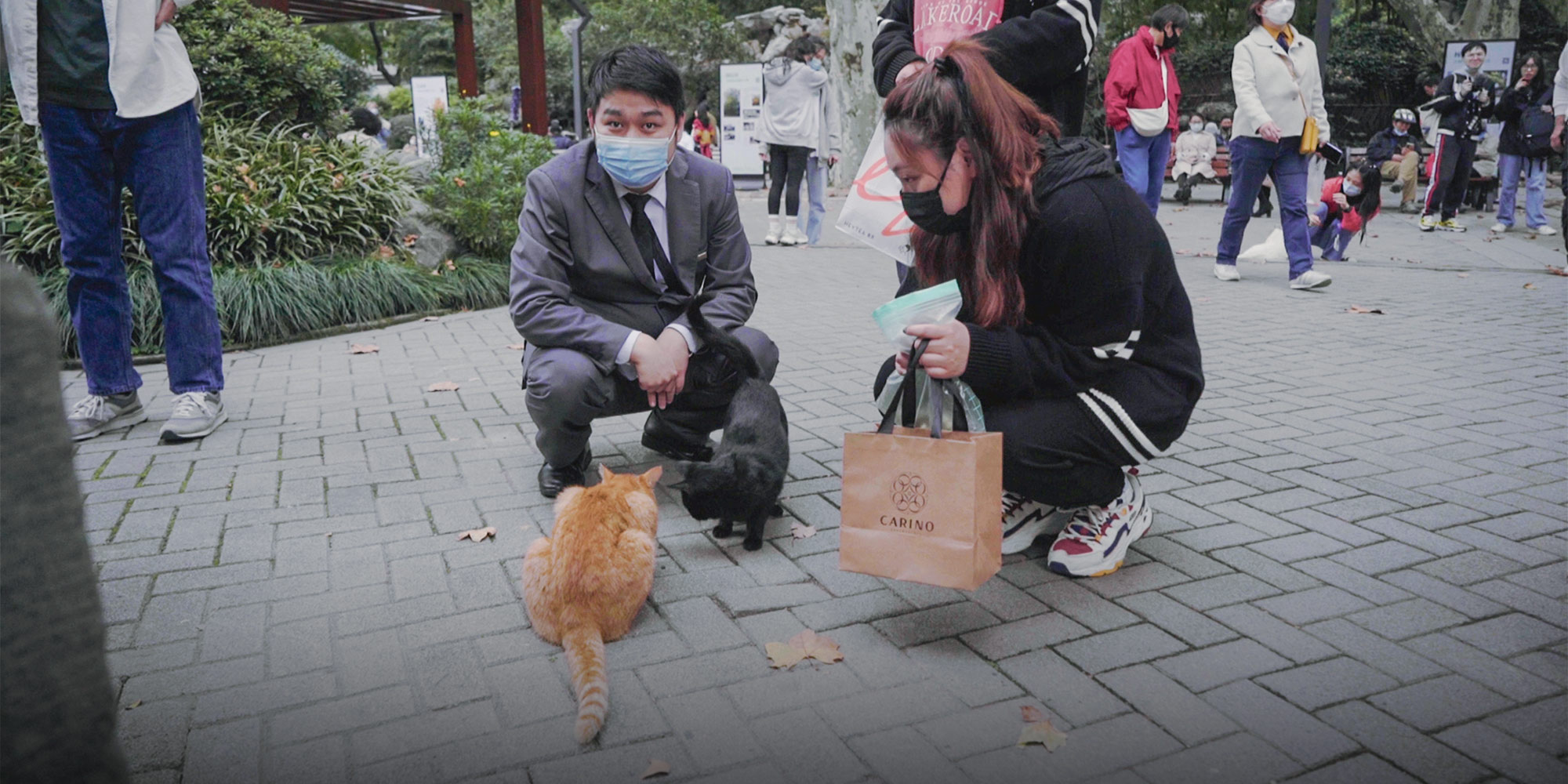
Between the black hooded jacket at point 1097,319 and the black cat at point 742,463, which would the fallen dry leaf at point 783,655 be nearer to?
the black cat at point 742,463

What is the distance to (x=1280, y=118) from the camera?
24.6 feet

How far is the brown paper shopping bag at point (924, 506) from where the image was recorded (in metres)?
2.41

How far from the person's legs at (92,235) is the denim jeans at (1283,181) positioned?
692 centimetres

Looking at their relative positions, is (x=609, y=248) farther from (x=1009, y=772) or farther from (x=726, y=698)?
(x=1009, y=772)

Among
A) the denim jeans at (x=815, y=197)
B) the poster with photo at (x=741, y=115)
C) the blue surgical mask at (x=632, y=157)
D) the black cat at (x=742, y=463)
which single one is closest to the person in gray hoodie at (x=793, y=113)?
the denim jeans at (x=815, y=197)

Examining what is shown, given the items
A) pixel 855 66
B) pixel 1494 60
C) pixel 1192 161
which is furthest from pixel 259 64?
pixel 1494 60

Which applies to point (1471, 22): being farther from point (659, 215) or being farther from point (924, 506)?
point (924, 506)

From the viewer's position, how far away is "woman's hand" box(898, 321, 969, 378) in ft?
8.52

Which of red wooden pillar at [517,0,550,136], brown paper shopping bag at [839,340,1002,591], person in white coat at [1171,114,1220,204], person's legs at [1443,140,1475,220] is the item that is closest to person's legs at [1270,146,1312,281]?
person's legs at [1443,140,1475,220]

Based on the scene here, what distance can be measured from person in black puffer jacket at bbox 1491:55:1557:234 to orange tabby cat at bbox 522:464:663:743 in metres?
11.6

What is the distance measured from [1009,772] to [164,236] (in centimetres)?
400

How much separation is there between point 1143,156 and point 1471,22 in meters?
15.0

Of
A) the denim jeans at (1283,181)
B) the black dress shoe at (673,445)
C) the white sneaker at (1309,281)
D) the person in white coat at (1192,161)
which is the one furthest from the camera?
the person in white coat at (1192,161)

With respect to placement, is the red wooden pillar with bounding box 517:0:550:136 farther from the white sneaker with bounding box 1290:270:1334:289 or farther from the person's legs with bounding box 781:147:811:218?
the white sneaker with bounding box 1290:270:1334:289
